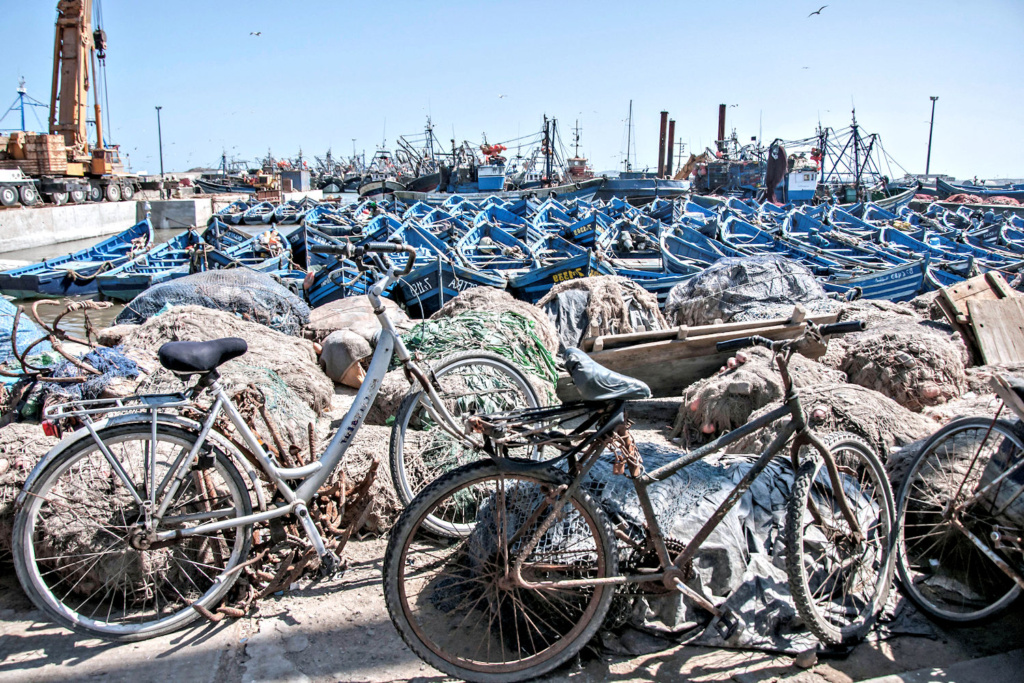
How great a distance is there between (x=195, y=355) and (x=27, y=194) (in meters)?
32.3

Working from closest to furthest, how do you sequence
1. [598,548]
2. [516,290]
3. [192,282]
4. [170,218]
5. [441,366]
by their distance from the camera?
[598,548]
[441,366]
[192,282]
[516,290]
[170,218]

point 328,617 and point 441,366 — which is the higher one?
point 441,366

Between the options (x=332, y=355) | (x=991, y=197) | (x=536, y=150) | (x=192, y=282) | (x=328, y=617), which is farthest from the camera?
(x=536, y=150)

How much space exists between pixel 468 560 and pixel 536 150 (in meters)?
39.2

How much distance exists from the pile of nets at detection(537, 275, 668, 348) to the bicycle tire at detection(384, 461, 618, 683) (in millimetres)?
4140

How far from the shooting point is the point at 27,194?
28.1 metres

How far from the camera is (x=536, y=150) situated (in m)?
40.2

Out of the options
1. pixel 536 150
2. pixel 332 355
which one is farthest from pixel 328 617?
pixel 536 150

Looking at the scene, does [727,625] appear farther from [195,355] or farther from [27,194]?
[27,194]

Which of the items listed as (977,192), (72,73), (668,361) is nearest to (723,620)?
(668,361)

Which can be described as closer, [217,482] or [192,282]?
[217,482]

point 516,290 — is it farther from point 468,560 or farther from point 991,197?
point 991,197

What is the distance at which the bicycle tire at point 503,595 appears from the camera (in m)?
2.44

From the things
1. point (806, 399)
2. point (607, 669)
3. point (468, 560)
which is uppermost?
point (806, 399)
